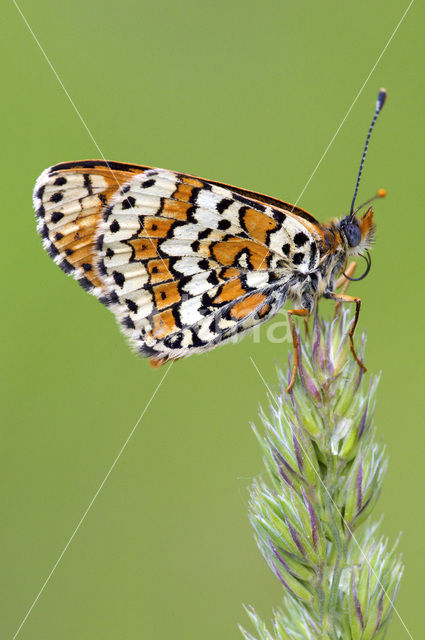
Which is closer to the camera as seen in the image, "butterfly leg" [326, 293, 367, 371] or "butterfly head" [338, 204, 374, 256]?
"butterfly leg" [326, 293, 367, 371]

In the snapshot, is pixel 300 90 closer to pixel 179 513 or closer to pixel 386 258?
pixel 386 258

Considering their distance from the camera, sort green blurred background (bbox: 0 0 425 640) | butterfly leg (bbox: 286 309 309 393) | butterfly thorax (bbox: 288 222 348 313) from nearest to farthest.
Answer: butterfly leg (bbox: 286 309 309 393)
butterfly thorax (bbox: 288 222 348 313)
green blurred background (bbox: 0 0 425 640)

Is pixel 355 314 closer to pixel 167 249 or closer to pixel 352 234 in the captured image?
pixel 352 234

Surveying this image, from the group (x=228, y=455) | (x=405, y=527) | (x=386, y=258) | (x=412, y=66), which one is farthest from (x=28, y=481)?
(x=412, y=66)

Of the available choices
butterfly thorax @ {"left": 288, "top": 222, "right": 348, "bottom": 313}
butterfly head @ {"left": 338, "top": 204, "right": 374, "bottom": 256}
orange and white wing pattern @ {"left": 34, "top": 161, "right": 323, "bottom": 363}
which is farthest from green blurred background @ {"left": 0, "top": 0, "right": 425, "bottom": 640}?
butterfly head @ {"left": 338, "top": 204, "right": 374, "bottom": 256}

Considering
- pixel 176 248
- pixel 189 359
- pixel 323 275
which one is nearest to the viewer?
pixel 323 275

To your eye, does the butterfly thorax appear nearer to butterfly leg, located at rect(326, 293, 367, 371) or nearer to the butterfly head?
the butterfly head

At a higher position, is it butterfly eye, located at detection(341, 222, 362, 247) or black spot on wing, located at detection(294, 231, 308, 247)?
butterfly eye, located at detection(341, 222, 362, 247)

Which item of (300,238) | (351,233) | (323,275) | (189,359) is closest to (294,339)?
(323,275)
